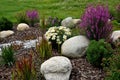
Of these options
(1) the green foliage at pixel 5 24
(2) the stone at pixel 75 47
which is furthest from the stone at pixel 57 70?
(1) the green foliage at pixel 5 24

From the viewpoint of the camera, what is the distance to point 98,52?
8109mm

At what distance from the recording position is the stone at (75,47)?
904 centimetres

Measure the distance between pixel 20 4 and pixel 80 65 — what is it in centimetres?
1514

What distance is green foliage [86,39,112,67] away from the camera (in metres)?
8.05

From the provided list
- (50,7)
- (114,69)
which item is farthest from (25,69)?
(50,7)

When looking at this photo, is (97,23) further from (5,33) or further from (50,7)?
(50,7)

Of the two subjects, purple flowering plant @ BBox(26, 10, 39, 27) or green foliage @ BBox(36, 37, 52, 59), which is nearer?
green foliage @ BBox(36, 37, 52, 59)

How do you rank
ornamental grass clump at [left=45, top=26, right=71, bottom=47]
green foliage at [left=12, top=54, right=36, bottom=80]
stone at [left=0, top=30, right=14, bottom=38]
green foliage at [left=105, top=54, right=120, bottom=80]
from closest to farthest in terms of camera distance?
green foliage at [left=105, top=54, right=120, bottom=80]
green foliage at [left=12, top=54, right=36, bottom=80]
ornamental grass clump at [left=45, top=26, right=71, bottom=47]
stone at [left=0, top=30, right=14, bottom=38]

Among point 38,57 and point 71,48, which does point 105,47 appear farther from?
point 38,57

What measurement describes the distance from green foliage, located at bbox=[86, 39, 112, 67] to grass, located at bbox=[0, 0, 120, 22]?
29.6 feet

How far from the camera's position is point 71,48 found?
9.12 metres

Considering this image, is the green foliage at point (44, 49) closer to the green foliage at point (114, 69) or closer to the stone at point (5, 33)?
the green foliage at point (114, 69)

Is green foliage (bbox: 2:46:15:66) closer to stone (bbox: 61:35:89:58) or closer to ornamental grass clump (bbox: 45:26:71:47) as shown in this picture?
stone (bbox: 61:35:89:58)

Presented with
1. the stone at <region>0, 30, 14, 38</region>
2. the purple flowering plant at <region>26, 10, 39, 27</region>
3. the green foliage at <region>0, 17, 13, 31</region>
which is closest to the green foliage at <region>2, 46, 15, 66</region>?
the stone at <region>0, 30, 14, 38</region>
